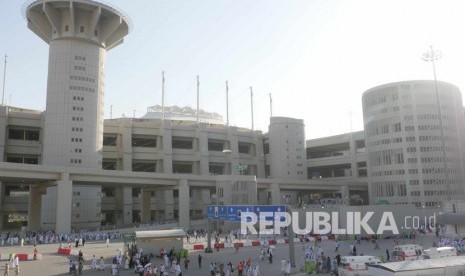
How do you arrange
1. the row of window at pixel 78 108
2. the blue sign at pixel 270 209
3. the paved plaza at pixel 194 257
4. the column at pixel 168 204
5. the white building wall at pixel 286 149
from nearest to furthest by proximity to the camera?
the paved plaza at pixel 194 257 < the blue sign at pixel 270 209 < the row of window at pixel 78 108 < the column at pixel 168 204 < the white building wall at pixel 286 149

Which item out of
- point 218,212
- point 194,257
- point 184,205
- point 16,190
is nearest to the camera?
point 194,257

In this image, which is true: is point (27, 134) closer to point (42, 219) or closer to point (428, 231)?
point (42, 219)

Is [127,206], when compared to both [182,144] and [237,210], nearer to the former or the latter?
[182,144]

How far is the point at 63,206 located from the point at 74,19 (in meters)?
37.2

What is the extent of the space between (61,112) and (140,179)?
19.6m

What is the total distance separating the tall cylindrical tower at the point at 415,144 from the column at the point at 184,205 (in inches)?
1694

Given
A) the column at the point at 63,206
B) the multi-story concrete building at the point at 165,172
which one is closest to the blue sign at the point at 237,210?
the column at the point at 63,206

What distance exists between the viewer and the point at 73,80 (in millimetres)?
76938

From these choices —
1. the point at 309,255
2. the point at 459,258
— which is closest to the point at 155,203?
the point at 309,255

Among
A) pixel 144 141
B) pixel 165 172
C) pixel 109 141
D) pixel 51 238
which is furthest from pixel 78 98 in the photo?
pixel 51 238

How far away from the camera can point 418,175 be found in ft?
286

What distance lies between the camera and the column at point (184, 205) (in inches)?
2827

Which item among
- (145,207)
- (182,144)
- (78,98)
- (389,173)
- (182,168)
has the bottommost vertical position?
(145,207)

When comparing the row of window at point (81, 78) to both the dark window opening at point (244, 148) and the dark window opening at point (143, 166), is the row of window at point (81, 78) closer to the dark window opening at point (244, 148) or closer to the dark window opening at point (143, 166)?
the dark window opening at point (143, 166)
